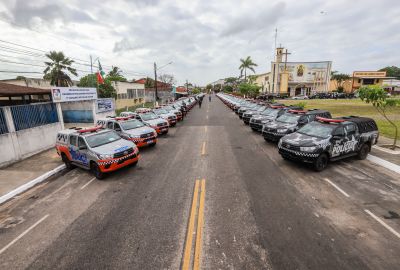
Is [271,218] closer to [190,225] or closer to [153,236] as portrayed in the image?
[190,225]

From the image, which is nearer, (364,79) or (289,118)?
(289,118)

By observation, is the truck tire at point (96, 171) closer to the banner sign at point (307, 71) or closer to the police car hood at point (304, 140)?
the police car hood at point (304, 140)

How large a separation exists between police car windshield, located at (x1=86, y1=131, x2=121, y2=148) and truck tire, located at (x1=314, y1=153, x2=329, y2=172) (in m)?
8.26

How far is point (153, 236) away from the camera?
15.4 ft

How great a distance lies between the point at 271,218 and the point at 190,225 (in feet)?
6.76

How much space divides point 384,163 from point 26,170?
619 inches

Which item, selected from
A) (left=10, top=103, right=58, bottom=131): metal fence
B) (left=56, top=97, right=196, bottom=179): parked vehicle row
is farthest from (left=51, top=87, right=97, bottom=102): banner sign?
(left=56, top=97, right=196, bottom=179): parked vehicle row

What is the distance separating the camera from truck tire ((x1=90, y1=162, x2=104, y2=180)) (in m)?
7.80

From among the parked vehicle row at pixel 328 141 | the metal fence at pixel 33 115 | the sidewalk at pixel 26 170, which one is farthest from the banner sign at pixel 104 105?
the parked vehicle row at pixel 328 141

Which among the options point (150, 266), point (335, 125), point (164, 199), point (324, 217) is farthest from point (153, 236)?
point (335, 125)

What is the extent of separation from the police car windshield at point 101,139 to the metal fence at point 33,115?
5.60m

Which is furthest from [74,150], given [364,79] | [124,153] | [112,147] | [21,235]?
[364,79]

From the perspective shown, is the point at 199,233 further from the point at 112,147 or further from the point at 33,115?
the point at 33,115

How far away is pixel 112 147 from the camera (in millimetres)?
8195
